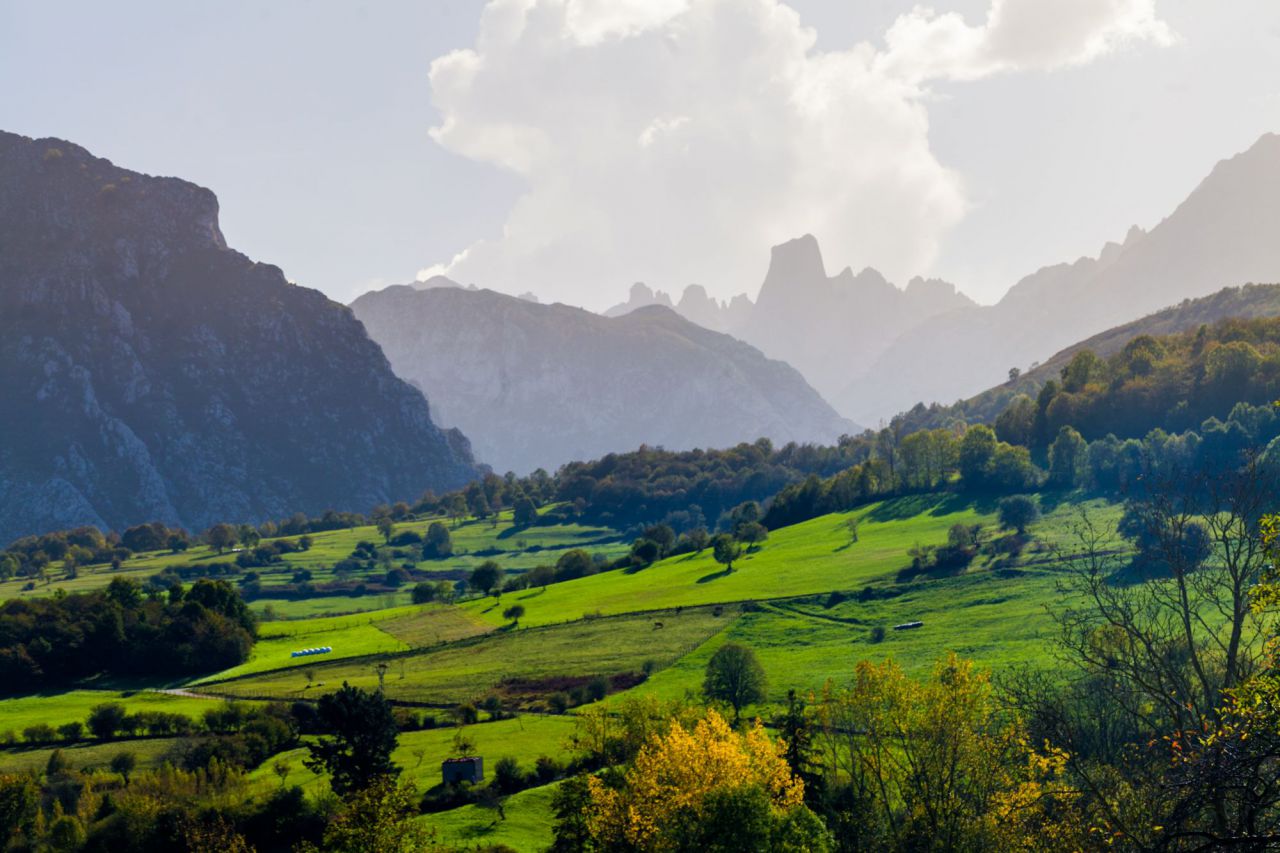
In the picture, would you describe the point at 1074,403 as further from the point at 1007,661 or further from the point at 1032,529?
the point at 1007,661

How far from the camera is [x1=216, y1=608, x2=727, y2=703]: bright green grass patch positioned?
95125 mm

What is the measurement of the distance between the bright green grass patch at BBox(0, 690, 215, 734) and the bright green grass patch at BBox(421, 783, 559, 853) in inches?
1715

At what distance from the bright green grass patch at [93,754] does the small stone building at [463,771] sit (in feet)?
90.7

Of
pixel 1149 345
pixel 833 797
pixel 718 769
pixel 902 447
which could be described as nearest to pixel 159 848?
pixel 718 769

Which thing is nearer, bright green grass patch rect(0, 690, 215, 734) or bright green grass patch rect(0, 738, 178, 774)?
bright green grass patch rect(0, 738, 178, 774)

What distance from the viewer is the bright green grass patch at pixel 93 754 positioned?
72.8 metres

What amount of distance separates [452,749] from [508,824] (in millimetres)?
17933

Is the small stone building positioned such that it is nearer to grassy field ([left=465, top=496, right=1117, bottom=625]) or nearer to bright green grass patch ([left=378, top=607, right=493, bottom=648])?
bright green grass patch ([left=378, top=607, right=493, bottom=648])

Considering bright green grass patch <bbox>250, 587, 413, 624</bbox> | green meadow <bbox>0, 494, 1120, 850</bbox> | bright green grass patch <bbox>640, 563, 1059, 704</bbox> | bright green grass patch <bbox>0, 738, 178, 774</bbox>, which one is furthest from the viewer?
bright green grass patch <bbox>250, 587, 413, 624</bbox>

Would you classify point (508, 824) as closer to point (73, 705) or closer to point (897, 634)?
point (897, 634)

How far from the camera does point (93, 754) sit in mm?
76500

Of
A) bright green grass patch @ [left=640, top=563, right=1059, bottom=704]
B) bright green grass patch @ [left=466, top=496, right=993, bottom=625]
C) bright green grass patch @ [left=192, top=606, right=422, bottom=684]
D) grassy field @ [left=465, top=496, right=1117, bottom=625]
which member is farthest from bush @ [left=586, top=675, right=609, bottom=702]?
bright green grass patch @ [left=192, top=606, right=422, bottom=684]

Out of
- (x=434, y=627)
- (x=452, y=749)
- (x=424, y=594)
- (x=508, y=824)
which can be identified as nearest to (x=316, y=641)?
(x=434, y=627)

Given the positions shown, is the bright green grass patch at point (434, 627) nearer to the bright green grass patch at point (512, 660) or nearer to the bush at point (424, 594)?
the bright green grass patch at point (512, 660)
